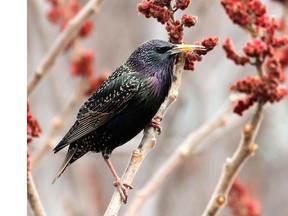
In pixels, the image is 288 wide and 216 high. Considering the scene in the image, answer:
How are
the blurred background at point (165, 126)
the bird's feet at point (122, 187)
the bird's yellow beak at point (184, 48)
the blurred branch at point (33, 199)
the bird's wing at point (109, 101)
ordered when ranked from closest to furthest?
1. the bird's yellow beak at point (184, 48)
2. the bird's feet at point (122, 187)
3. the blurred branch at point (33, 199)
4. the bird's wing at point (109, 101)
5. the blurred background at point (165, 126)

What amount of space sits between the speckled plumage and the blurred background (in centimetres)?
121

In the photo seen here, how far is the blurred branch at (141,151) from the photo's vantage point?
1.78 meters

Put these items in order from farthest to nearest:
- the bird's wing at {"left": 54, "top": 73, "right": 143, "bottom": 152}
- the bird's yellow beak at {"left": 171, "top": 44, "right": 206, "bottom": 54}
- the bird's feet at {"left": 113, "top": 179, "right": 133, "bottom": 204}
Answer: the bird's wing at {"left": 54, "top": 73, "right": 143, "bottom": 152} → the bird's feet at {"left": 113, "top": 179, "right": 133, "bottom": 204} → the bird's yellow beak at {"left": 171, "top": 44, "right": 206, "bottom": 54}

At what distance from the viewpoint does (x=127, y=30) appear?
514cm

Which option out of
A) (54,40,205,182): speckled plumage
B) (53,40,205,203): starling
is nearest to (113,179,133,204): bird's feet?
(53,40,205,203): starling

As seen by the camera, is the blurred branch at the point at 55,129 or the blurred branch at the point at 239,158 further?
the blurred branch at the point at 55,129

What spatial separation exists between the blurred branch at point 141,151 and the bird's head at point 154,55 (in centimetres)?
A: 4

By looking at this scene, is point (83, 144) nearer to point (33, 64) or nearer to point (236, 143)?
point (33, 64)

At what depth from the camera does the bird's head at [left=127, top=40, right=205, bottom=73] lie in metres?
1.95

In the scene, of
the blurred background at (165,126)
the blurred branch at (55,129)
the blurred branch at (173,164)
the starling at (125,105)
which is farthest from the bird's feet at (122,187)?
the blurred background at (165,126)

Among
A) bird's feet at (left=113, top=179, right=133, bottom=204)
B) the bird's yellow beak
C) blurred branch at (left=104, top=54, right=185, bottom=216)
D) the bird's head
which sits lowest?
bird's feet at (left=113, top=179, right=133, bottom=204)

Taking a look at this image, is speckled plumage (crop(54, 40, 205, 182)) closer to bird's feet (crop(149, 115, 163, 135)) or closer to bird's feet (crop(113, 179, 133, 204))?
bird's feet (crop(149, 115, 163, 135))

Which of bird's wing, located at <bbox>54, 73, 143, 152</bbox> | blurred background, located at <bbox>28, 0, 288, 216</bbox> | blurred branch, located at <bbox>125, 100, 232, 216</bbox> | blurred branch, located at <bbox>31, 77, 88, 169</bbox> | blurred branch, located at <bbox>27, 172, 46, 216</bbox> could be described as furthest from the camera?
blurred background, located at <bbox>28, 0, 288, 216</bbox>

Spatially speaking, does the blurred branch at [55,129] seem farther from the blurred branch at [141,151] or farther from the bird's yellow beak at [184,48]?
the bird's yellow beak at [184,48]
